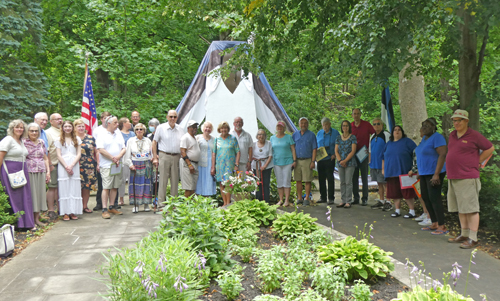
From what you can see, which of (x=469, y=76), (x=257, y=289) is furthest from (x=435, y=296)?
(x=469, y=76)

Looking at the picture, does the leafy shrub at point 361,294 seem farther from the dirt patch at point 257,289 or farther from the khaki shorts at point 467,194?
the khaki shorts at point 467,194

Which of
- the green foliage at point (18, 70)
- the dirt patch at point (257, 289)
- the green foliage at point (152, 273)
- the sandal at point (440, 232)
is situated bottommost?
the sandal at point (440, 232)

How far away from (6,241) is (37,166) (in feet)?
6.28

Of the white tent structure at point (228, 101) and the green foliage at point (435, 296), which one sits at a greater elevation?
the white tent structure at point (228, 101)

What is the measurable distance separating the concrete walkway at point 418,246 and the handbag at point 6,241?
4.49 metres

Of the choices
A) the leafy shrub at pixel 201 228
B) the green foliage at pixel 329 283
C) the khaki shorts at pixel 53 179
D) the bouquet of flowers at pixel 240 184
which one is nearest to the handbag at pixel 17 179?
the khaki shorts at pixel 53 179

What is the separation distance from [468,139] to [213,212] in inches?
144

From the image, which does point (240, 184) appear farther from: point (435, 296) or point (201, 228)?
point (435, 296)

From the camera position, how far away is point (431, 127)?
684 centimetres

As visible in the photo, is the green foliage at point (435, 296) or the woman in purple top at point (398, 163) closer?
the green foliage at point (435, 296)

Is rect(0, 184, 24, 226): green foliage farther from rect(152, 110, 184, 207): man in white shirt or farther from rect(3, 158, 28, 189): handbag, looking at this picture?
Answer: rect(152, 110, 184, 207): man in white shirt

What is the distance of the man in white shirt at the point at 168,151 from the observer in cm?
845

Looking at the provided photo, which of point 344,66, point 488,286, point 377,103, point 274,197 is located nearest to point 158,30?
point 377,103

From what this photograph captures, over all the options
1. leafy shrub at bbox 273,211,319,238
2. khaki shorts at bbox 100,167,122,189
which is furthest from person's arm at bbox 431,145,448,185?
khaki shorts at bbox 100,167,122,189
